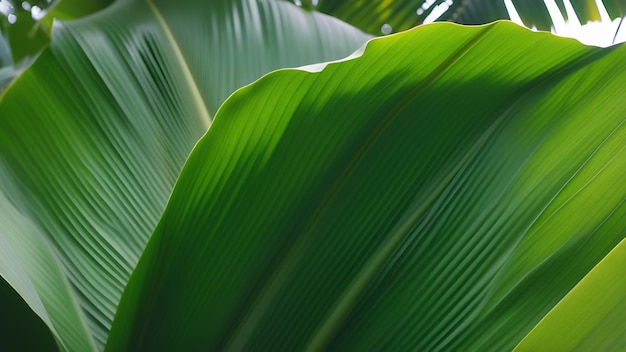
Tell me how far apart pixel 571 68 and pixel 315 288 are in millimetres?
219

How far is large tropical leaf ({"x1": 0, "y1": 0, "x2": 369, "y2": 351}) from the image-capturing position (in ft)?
1.47

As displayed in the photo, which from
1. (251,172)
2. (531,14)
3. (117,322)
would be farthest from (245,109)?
(531,14)

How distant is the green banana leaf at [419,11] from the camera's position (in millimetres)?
922

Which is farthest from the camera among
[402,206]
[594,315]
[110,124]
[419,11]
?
[419,11]

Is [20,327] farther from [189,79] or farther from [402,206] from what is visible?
[189,79]

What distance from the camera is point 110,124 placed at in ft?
1.79

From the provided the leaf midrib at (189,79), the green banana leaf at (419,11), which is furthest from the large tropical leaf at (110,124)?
the green banana leaf at (419,11)

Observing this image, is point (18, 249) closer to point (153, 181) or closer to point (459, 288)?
point (153, 181)

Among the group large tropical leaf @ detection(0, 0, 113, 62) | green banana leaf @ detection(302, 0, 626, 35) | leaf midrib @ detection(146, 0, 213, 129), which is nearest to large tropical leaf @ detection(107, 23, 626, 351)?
leaf midrib @ detection(146, 0, 213, 129)

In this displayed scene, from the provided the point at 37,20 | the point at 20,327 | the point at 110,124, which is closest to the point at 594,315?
the point at 20,327

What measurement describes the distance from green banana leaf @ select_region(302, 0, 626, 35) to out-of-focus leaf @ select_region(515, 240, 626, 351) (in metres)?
0.73

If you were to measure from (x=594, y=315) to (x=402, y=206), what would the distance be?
160 mm

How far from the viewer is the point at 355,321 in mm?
395

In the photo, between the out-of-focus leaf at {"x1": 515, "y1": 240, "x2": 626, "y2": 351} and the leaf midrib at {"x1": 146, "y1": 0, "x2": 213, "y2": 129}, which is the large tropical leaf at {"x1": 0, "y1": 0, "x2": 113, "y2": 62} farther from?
the out-of-focus leaf at {"x1": 515, "y1": 240, "x2": 626, "y2": 351}
